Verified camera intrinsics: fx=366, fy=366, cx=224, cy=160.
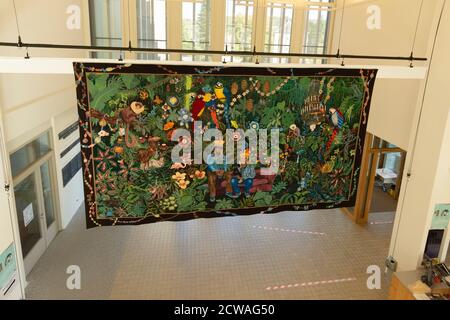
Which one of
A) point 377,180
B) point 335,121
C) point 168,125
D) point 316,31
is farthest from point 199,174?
point 377,180

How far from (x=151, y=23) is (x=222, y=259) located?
5.06 metres

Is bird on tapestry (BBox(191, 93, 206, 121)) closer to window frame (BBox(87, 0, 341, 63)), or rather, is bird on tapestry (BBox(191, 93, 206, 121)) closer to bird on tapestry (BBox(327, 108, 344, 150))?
bird on tapestry (BBox(327, 108, 344, 150))

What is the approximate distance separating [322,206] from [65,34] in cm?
547

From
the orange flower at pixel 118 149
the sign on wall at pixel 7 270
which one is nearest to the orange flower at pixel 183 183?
the orange flower at pixel 118 149

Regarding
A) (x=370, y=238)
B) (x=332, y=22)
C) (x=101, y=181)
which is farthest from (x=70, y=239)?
(x=332, y=22)

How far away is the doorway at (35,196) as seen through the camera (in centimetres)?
576

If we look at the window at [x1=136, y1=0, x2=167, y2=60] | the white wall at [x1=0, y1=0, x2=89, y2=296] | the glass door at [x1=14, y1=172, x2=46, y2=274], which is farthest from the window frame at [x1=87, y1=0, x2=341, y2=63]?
the glass door at [x1=14, y1=172, x2=46, y2=274]

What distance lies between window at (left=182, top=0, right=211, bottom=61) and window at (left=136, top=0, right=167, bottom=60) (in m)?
0.44

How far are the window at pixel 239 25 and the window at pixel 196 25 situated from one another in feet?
1.41

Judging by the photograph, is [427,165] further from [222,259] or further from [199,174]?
[222,259]

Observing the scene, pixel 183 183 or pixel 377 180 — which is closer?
pixel 183 183

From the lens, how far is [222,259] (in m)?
6.49

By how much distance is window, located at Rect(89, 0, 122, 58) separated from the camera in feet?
25.1

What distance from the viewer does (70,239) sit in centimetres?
693
